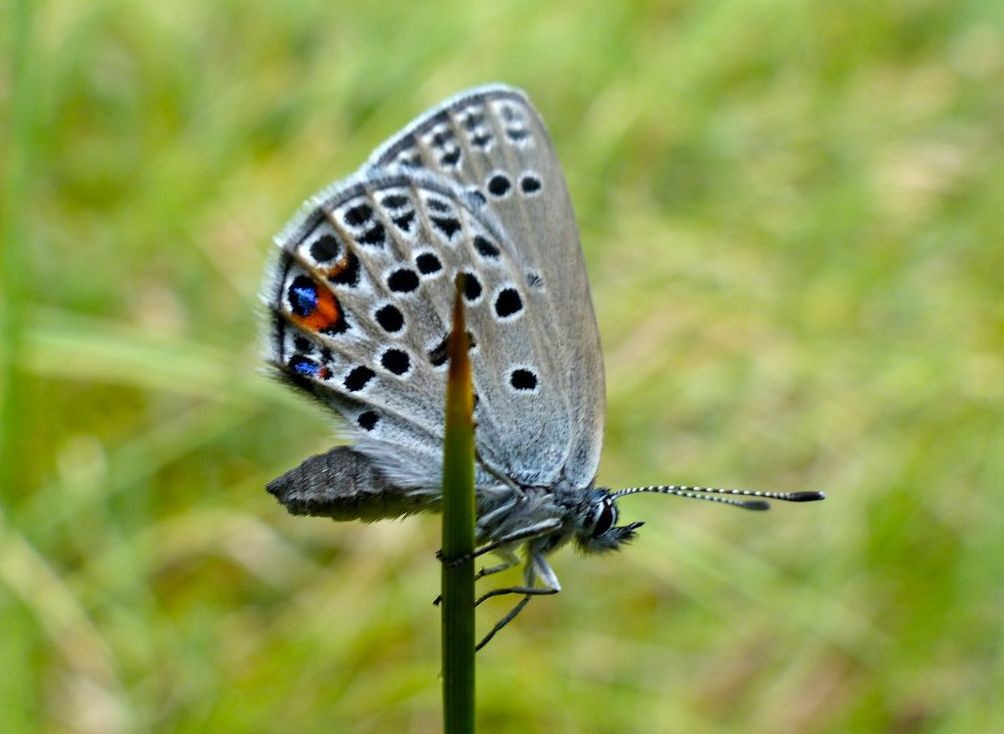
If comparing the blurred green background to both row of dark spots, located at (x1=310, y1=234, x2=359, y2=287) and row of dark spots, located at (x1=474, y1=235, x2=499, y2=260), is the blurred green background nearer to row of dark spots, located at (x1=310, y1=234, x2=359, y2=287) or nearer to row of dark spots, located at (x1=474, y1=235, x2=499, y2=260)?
row of dark spots, located at (x1=310, y1=234, x2=359, y2=287)

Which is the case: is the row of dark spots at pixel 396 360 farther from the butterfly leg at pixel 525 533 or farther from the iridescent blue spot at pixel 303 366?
the butterfly leg at pixel 525 533

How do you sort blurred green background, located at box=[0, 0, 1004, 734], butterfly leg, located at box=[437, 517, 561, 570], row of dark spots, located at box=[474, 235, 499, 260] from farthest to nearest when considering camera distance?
blurred green background, located at box=[0, 0, 1004, 734] < row of dark spots, located at box=[474, 235, 499, 260] < butterfly leg, located at box=[437, 517, 561, 570]

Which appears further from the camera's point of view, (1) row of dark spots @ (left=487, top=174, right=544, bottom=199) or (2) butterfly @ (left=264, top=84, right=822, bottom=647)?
(1) row of dark spots @ (left=487, top=174, right=544, bottom=199)

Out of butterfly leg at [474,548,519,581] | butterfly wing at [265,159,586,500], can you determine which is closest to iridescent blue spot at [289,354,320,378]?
butterfly wing at [265,159,586,500]

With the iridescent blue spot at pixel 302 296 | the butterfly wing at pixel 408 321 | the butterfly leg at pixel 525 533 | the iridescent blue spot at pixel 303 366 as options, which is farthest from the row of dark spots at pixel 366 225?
the butterfly leg at pixel 525 533

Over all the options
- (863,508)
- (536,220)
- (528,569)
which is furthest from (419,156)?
(863,508)

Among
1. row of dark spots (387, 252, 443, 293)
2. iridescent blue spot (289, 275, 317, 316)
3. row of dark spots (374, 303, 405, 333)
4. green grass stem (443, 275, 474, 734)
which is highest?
row of dark spots (387, 252, 443, 293)

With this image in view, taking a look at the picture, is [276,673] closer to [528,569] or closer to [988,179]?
[528,569]

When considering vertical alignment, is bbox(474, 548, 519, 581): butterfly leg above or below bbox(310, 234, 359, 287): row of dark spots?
below
